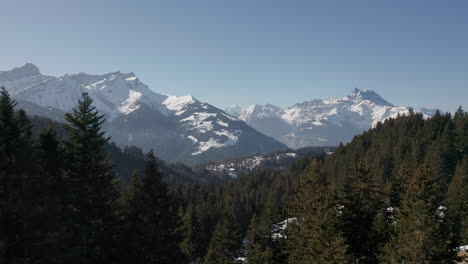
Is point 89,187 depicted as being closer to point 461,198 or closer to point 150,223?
point 150,223

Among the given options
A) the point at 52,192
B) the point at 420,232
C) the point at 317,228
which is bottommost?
the point at 317,228

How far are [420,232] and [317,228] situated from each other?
28.7 feet

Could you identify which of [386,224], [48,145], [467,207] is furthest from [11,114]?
[467,207]

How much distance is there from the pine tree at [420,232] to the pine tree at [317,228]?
4.70 meters

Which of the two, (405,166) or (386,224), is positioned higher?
A: (405,166)

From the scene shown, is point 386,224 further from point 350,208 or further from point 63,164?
point 63,164

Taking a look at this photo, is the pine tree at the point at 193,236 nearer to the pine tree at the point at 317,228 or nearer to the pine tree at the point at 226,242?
the pine tree at the point at 226,242

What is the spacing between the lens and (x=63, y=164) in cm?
2684

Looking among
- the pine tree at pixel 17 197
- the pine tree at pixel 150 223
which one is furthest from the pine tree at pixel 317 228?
the pine tree at pixel 17 197

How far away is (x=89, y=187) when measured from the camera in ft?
87.6

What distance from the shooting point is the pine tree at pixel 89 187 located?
86.3 ft

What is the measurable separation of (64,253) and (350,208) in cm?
2769

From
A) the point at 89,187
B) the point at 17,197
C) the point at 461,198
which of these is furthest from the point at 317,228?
the point at 461,198

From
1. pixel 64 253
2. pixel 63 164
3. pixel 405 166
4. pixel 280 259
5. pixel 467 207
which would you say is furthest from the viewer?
pixel 467 207
